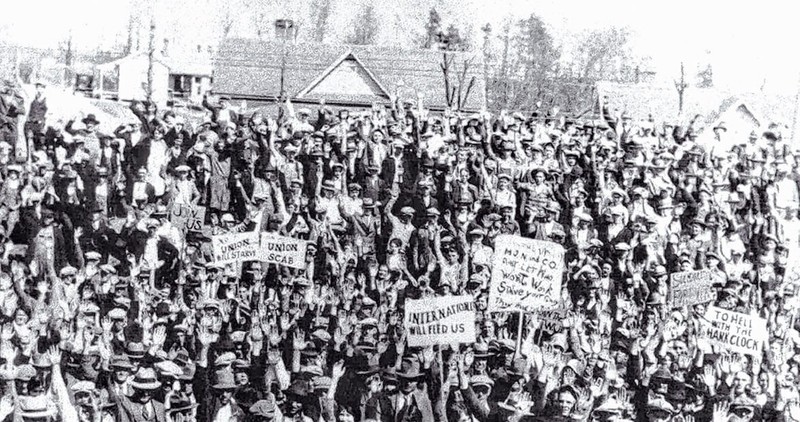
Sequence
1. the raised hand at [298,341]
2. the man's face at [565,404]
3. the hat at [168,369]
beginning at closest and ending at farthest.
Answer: the hat at [168,369] → the man's face at [565,404] → the raised hand at [298,341]

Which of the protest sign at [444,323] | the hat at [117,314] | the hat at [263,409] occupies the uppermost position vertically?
the protest sign at [444,323]

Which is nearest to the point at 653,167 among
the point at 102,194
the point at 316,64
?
the point at 102,194

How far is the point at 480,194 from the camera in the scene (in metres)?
8.53

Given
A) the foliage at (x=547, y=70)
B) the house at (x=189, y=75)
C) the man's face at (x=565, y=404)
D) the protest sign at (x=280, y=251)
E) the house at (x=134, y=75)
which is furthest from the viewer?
the house at (x=189, y=75)

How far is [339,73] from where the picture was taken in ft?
78.3

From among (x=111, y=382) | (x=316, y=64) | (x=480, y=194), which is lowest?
(x=111, y=382)

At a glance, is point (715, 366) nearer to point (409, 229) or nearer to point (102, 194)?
point (409, 229)

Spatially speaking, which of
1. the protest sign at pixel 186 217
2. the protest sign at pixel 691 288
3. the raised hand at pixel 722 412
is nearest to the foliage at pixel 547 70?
the protest sign at pixel 691 288

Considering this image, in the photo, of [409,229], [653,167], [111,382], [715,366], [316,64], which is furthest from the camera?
[316,64]

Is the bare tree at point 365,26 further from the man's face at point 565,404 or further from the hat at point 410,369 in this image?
the man's face at point 565,404

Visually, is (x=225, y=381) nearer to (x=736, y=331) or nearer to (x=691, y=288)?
(x=691, y=288)

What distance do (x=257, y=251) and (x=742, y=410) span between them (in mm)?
3721

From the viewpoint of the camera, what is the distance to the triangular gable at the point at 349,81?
23619 mm

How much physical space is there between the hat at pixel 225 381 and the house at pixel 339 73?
15.9m
